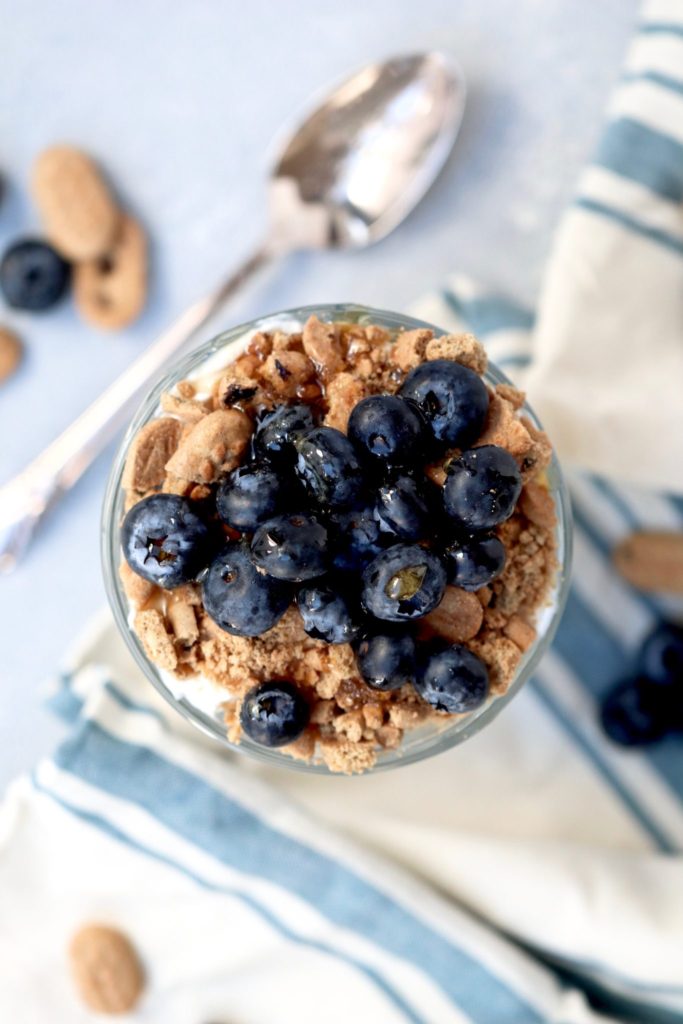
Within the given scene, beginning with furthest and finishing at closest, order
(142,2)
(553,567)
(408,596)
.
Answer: (142,2)
(553,567)
(408,596)

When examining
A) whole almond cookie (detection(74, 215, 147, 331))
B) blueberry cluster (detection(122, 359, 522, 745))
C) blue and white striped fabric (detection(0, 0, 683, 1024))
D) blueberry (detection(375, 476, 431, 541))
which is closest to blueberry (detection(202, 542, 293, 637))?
blueberry cluster (detection(122, 359, 522, 745))

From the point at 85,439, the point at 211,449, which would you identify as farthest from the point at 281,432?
the point at 85,439

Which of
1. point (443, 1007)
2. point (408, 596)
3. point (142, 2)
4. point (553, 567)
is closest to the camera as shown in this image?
point (408, 596)

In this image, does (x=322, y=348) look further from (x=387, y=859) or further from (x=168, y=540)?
(x=387, y=859)

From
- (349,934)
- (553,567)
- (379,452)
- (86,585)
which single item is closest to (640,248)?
(553,567)

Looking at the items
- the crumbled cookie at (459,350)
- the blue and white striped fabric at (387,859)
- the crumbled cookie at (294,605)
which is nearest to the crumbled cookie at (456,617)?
the crumbled cookie at (294,605)

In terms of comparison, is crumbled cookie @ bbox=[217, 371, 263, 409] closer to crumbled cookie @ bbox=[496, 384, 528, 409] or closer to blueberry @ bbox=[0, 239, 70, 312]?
crumbled cookie @ bbox=[496, 384, 528, 409]

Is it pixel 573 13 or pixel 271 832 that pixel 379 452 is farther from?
pixel 573 13
